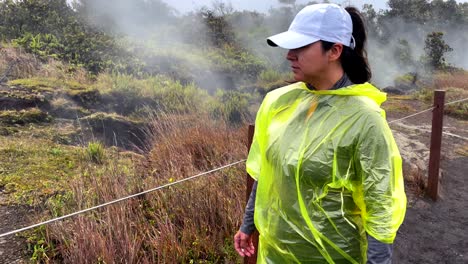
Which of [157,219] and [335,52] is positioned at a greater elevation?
[335,52]

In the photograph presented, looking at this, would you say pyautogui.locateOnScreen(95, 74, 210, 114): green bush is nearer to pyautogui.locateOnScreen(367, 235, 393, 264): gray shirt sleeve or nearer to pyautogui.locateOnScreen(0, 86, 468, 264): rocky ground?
pyautogui.locateOnScreen(0, 86, 468, 264): rocky ground

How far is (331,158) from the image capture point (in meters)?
1.23

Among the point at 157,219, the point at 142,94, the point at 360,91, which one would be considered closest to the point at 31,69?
the point at 142,94

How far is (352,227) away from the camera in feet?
4.20

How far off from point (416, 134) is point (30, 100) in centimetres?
602

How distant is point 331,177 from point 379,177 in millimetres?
138

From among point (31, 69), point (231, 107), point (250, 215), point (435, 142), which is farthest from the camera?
point (31, 69)

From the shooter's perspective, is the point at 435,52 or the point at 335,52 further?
the point at 435,52

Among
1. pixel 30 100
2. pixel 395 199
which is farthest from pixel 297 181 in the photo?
pixel 30 100

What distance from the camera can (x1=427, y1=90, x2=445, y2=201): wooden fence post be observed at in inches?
152

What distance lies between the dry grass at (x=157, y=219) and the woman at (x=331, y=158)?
1241 mm

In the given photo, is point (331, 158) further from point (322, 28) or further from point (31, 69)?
point (31, 69)

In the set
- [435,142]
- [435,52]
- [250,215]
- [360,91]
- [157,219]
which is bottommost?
[435,52]

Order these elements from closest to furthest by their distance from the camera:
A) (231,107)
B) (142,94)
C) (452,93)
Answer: (231,107), (142,94), (452,93)
